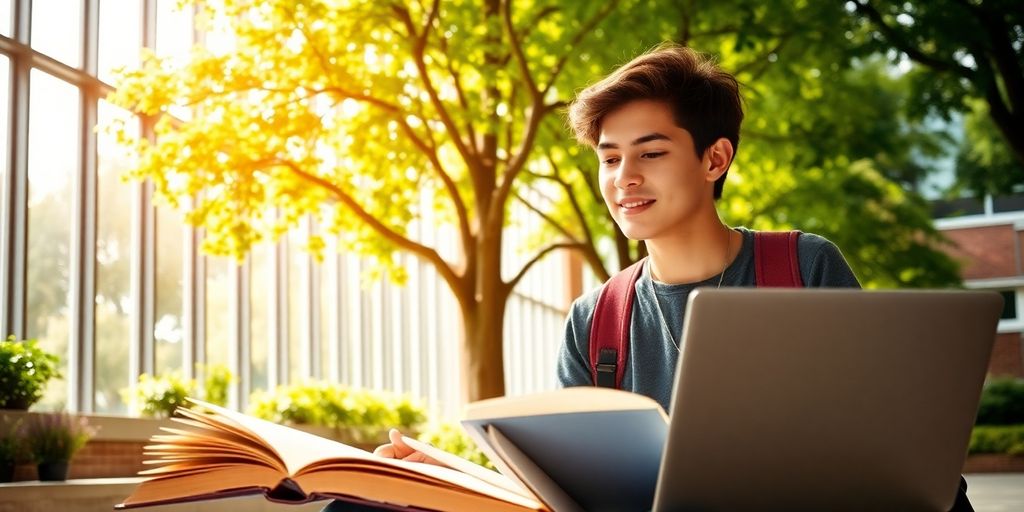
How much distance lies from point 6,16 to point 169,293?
3.11m

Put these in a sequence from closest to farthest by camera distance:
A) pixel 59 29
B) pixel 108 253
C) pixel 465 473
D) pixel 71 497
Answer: pixel 465 473 → pixel 71 497 → pixel 59 29 → pixel 108 253

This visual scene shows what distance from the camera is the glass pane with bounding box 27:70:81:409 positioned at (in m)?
8.66

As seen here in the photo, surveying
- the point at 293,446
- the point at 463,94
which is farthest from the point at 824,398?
the point at 463,94

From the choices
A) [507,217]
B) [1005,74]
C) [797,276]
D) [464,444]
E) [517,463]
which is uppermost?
[1005,74]

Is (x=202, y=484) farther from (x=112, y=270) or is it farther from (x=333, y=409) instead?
(x=333, y=409)

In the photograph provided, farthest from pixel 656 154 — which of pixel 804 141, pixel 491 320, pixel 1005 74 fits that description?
pixel 804 141

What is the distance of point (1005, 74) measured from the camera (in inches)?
427

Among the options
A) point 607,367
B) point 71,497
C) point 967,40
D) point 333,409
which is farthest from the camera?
point 333,409

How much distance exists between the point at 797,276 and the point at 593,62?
27.7 feet

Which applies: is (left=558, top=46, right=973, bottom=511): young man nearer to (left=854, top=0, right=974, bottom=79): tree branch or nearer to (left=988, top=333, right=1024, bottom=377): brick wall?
(left=854, top=0, right=974, bottom=79): tree branch

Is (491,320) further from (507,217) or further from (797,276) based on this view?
(797,276)

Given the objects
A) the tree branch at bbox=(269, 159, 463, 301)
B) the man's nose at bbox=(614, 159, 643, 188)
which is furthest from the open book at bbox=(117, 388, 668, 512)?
the tree branch at bbox=(269, 159, 463, 301)

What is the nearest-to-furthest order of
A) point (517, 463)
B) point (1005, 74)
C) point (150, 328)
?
point (517, 463) < point (150, 328) < point (1005, 74)

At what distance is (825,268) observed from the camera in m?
1.89
